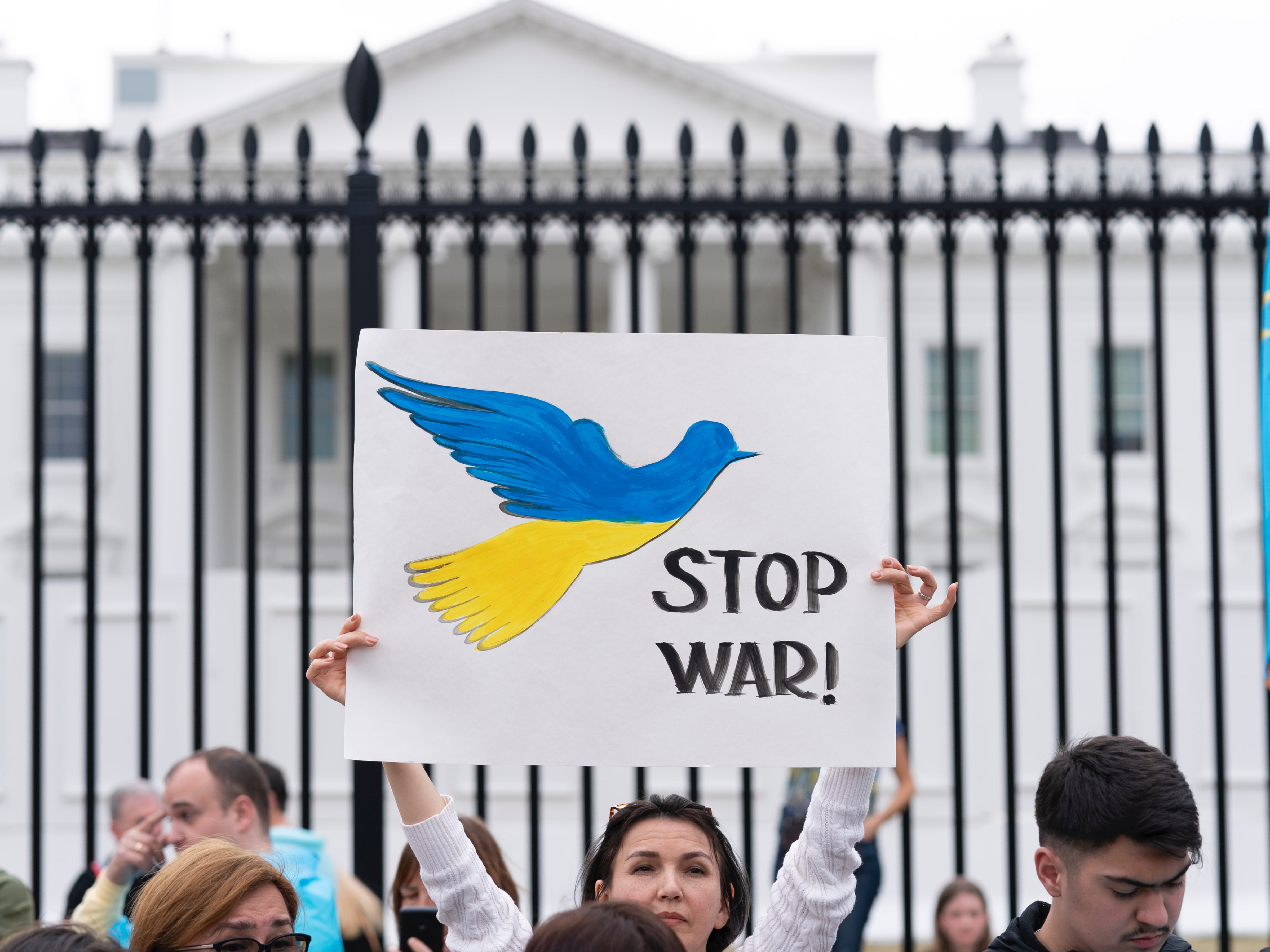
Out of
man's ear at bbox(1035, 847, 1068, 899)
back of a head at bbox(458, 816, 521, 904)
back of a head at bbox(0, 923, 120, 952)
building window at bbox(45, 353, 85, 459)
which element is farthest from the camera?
building window at bbox(45, 353, 85, 459)

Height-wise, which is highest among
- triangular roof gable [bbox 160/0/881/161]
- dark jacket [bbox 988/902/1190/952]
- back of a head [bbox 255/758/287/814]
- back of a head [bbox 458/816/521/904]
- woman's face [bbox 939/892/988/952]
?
triangular roof gable [bbox 160/0/881/161]

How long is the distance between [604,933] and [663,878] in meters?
0.74

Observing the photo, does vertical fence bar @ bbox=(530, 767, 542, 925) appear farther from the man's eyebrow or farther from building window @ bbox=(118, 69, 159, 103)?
building window @ bbox=(118, 69, 159, 103)

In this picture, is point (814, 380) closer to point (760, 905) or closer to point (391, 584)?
point (391, 584)

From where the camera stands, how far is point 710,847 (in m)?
2.87

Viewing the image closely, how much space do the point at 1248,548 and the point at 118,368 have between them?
18.0 meters

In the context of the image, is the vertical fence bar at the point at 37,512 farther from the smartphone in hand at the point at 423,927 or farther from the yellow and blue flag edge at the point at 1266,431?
the yellow and blue flag edge at the point at 1266,431

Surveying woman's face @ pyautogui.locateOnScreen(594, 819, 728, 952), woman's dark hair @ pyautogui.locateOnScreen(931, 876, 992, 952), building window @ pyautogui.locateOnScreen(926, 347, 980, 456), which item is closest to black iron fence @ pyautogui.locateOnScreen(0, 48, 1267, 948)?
woman's dark hair @ pyautogui.locateOnScreen(931, 876, 992, 952)

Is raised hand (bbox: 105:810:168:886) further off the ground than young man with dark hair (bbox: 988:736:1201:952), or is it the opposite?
young man with dark hair (bbox: 988:736:1201:952)

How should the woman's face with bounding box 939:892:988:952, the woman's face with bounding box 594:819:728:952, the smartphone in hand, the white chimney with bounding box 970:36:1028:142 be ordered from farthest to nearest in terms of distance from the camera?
the white chimney with bounding box 970:36:1028:142 → the woman's face with bounding box 939:892:988:952 → the smartphone in hand → the woman's face with bounding box 594:819:728:952

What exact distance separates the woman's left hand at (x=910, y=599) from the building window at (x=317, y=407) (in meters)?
21.9

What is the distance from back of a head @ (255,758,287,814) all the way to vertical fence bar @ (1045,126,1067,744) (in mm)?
2842

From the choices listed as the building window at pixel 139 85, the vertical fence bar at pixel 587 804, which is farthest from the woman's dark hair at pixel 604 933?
the building window at pixel 139 85

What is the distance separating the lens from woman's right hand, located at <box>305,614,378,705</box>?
2.89 meters
